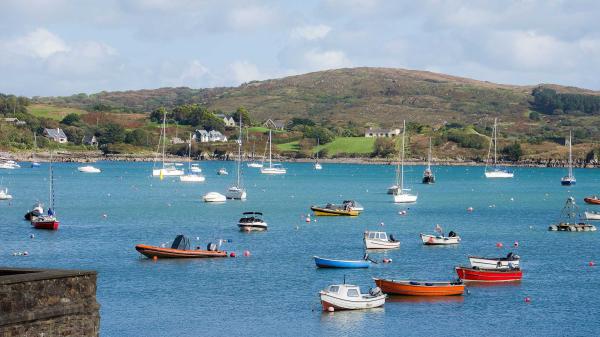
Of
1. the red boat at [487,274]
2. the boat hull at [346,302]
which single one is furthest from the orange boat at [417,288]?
the red boat at [487,274]

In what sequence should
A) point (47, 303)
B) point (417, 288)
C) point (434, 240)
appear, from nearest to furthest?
point (47, 303), point (417, 288), point (434, 240)

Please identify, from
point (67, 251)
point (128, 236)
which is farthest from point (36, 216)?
point (67, 251)

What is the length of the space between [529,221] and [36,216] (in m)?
47.1

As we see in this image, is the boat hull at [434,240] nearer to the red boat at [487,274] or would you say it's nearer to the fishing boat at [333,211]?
the red boat at [487,274]

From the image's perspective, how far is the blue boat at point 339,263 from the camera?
61.2 m

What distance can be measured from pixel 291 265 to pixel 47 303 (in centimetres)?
4397

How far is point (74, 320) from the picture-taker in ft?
68.1

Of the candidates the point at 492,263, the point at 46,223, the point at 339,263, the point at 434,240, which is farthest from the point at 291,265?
the point at 46,223

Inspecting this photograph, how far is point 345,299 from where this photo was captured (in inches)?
1895

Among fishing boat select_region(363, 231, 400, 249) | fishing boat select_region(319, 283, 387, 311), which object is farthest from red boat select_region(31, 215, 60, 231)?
fishing boat select_region(319, 283, 387, 311)

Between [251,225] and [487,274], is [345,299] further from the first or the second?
[251,225]

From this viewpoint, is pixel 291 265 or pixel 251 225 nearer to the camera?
pixel 291 265

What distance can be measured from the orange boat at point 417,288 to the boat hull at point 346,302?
10.1ft

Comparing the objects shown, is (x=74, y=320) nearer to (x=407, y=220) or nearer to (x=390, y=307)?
(x=390, y=307)
